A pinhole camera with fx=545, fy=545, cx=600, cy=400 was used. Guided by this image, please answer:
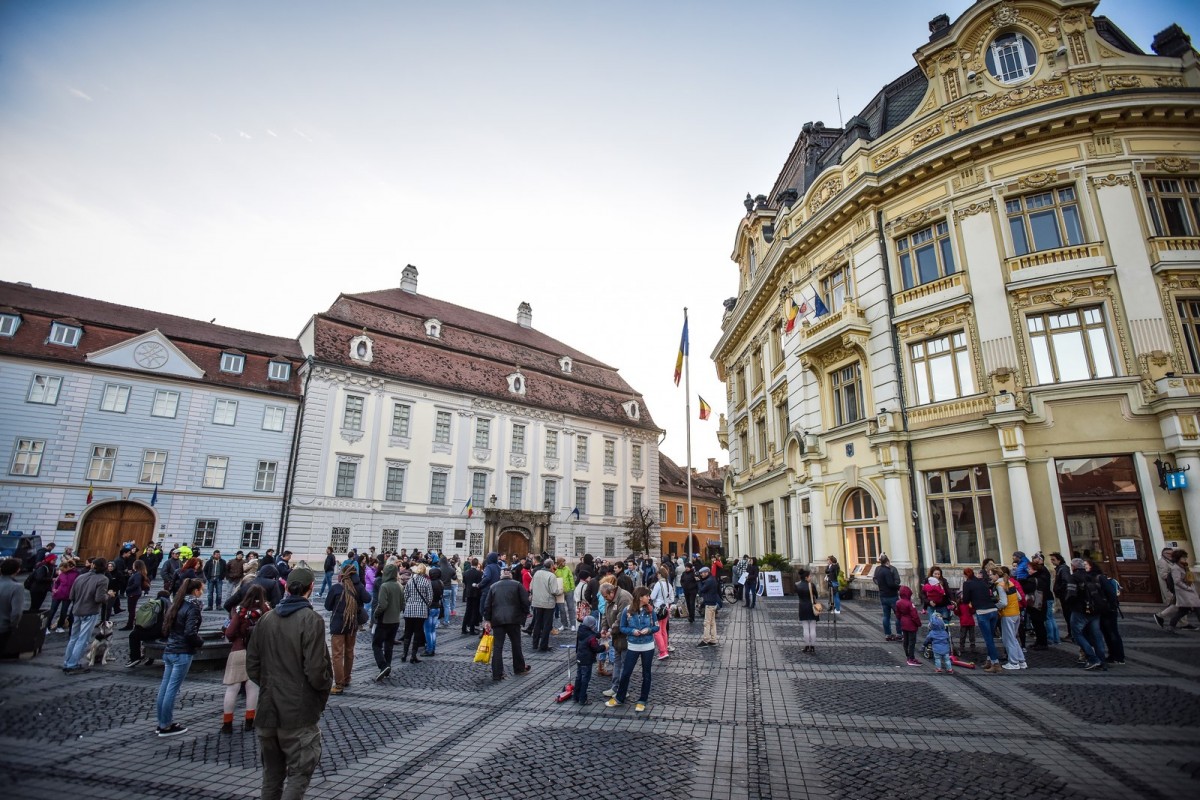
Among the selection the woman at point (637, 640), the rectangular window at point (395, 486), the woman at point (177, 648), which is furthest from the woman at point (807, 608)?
the rectangular window at point (395, 486)

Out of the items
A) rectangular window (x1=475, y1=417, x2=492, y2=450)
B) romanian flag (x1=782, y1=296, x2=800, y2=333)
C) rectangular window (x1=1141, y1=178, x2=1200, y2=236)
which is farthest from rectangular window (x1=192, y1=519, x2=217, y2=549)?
rectangular window (x1=1141, y1=178, x2=1200, y2=236)

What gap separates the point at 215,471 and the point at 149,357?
6897 mm

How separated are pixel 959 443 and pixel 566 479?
2886cm

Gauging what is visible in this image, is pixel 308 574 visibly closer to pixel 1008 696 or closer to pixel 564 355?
pixel 1008 696

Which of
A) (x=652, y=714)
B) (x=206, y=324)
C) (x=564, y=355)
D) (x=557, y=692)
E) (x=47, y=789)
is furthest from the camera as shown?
(x=564, y=355)

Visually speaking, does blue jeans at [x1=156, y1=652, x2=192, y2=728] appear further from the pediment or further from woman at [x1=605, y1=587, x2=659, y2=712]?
the pediment

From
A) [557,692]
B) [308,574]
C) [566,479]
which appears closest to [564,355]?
[566,479]

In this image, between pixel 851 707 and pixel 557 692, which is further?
pixel 557 692

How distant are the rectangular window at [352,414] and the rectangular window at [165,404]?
325 inches

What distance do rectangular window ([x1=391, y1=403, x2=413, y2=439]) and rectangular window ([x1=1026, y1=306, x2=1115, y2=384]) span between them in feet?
104

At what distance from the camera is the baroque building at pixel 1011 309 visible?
1464cm

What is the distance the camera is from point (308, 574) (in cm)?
525

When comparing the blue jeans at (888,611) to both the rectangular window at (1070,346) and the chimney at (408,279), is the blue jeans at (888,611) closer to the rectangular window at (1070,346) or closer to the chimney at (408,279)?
the rectangular window at (1070,346)

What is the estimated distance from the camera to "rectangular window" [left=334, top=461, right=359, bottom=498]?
3206 cm
